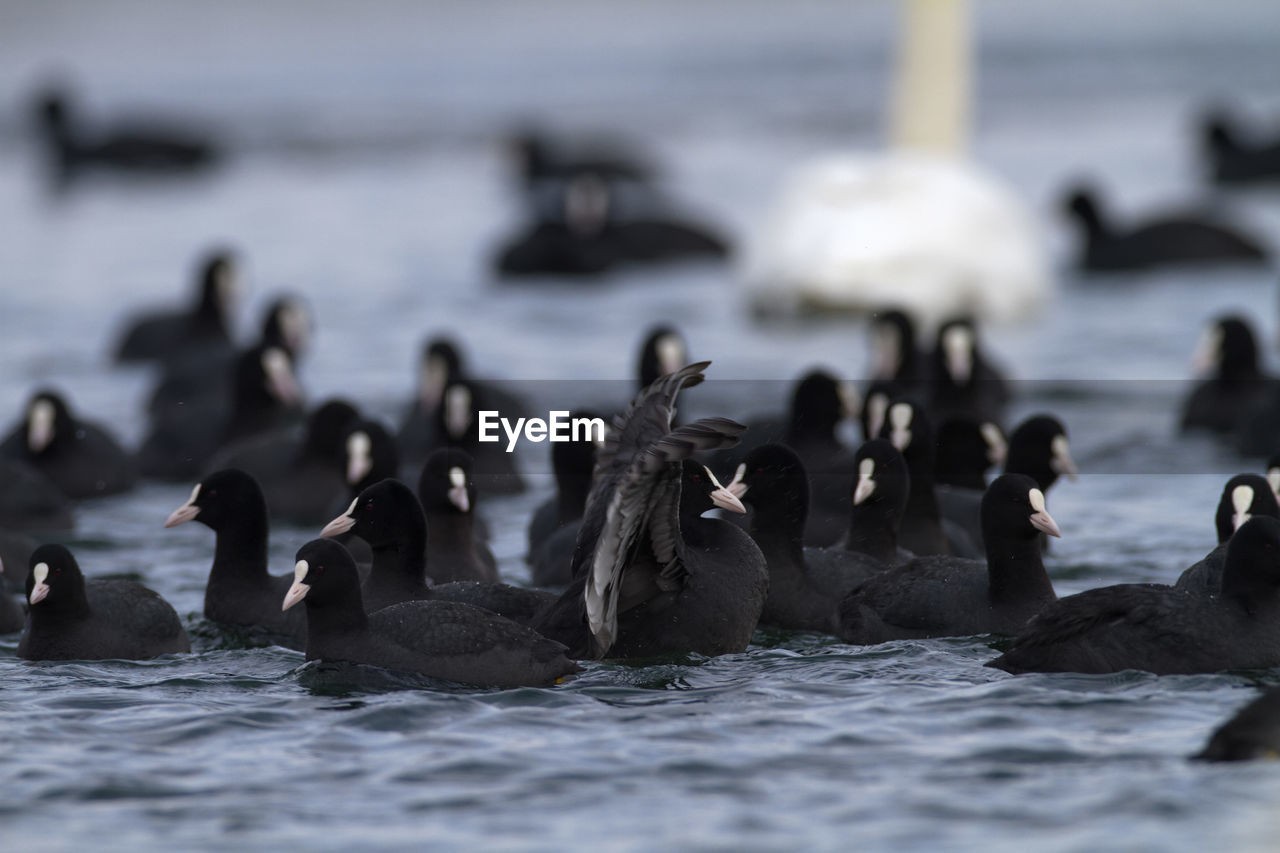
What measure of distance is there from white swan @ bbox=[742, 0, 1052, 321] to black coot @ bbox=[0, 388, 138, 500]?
790 centimetres

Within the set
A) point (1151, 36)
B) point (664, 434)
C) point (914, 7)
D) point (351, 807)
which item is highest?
point (1151, 36)

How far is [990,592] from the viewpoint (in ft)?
29.9

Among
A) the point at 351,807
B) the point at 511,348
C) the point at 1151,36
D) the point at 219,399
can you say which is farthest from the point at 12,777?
the point at 1151,36

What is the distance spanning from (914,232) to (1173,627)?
11045 mm

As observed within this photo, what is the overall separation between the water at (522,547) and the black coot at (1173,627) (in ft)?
0.34

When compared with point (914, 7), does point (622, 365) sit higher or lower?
lower

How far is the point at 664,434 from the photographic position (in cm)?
806

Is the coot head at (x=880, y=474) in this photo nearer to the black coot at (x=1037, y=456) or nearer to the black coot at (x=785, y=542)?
the black coot at (x=785, y=542)

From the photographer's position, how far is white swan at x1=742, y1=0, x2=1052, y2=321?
18984mm

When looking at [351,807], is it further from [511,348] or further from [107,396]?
[511,348]

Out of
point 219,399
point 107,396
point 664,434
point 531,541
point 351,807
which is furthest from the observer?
point 107,396

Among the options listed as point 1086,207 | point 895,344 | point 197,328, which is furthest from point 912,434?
point 1086,207

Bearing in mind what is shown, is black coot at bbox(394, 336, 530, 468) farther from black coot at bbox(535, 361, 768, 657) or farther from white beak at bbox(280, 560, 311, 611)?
white beak at bbox(280, 560, 311, 611)

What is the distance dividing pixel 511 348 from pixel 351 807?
12.7 meters
